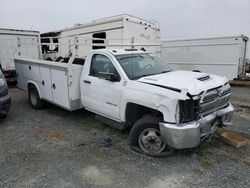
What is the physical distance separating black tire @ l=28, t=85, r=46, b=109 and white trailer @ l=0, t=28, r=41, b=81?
4.27 meters

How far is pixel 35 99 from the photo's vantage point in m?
7.29

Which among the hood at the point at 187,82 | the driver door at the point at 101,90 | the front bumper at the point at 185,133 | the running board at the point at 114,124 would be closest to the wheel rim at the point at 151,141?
the front bumper at the point at 185,133

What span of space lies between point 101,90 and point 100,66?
56cm

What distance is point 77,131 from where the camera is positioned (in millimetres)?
5582

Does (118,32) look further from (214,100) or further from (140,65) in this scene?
(214,100)

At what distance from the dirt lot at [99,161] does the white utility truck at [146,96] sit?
391 mm

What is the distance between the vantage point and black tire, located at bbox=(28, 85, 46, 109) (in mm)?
7183

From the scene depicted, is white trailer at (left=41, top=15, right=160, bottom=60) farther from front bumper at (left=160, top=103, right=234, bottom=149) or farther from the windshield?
front bumper at (left=160, top=103, right=234, bottom=149)

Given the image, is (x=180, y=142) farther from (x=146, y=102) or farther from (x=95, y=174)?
(x=95, y=174)

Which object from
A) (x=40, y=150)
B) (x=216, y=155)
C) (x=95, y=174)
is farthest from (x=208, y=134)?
(x=40, y=150)

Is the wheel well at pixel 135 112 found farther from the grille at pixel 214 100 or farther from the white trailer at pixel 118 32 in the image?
the white trailer at pixel 118 32

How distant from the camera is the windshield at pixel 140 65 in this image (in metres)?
4.79

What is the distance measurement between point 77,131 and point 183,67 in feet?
33.2

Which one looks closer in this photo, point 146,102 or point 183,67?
point 146,102
